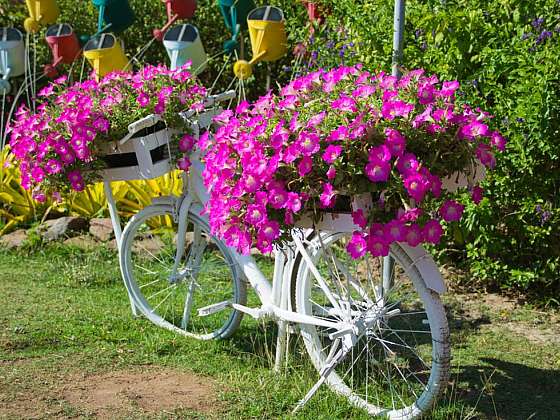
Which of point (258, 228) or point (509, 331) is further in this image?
point (509, 331)

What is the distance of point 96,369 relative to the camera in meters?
4.16

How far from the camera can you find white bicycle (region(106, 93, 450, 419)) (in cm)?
330

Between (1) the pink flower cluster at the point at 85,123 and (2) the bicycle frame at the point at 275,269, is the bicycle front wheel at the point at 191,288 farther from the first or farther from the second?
(1) the pink flower cluster at the point at 85,123

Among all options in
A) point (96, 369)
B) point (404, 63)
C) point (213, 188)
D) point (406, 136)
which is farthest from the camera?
point (404, 63)

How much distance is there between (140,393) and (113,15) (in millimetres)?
3612

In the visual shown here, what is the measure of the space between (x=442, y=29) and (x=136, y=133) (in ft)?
5.41

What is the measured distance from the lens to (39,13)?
6.98 m

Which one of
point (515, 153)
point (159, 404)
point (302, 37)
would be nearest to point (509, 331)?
point (515, 153)

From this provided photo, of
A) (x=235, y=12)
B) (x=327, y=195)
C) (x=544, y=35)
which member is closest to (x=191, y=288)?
(x=327, y=195)

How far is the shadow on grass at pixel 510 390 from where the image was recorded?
3645 millimetres

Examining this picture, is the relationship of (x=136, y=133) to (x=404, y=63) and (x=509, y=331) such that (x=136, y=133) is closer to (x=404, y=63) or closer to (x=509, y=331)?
(x=404, y=63)

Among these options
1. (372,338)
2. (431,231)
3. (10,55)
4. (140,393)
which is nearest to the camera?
(431,231)

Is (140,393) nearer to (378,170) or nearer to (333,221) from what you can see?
(333,221)

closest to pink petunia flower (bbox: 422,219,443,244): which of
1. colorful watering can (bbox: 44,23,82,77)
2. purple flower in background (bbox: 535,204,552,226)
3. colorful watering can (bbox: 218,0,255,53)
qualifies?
purple flower in background (bbox: 535,204,552,226)
